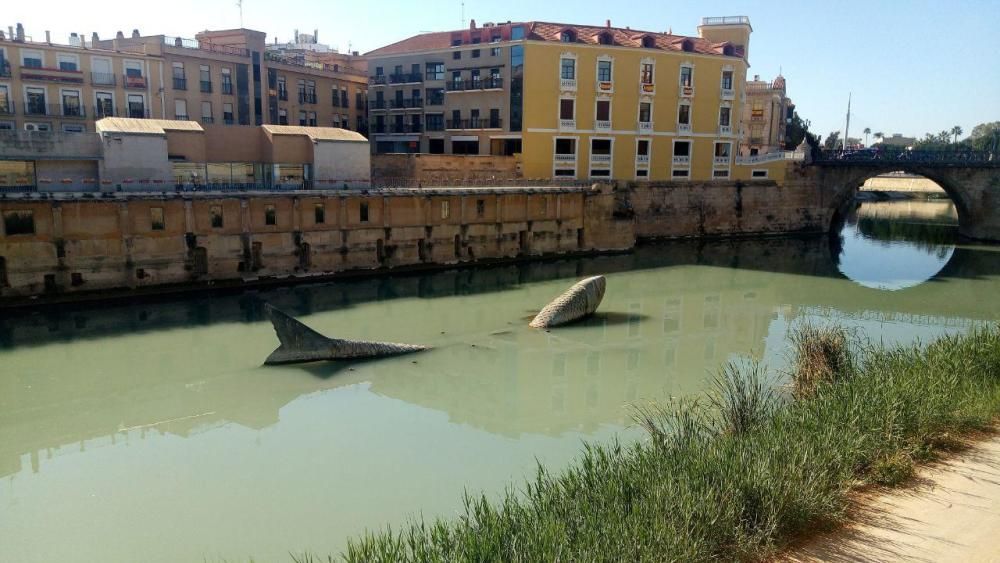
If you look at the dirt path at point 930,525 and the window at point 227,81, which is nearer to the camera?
the dirt path at point 930,525

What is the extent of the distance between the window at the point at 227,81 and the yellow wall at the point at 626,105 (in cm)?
1817

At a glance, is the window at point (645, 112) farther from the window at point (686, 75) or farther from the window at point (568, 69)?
the window at point (568, 69)

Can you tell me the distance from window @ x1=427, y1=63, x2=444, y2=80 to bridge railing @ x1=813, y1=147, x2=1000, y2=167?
25.6 m

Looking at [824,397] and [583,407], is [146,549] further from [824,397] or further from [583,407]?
[824,397]

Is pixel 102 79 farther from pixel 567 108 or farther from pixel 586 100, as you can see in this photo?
pixel 586 100

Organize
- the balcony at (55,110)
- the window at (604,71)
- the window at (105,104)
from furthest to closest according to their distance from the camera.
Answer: the window at (604,71)
the window at (105,104)
the balcony at (55,110)

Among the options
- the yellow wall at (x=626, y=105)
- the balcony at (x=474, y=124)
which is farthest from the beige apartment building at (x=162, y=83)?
the yellow wall at (x=626, y=105)

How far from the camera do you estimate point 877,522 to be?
8477 millimetres

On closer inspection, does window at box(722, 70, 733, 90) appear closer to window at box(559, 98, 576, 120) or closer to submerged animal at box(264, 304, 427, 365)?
window at box(559, 98, 576, 120)

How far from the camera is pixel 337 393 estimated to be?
691 inches

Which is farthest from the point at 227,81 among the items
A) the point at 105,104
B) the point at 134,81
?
the point at 105,104

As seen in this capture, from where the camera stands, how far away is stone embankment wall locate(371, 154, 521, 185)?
130 feet

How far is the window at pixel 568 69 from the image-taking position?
139ft

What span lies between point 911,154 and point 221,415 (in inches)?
1909
